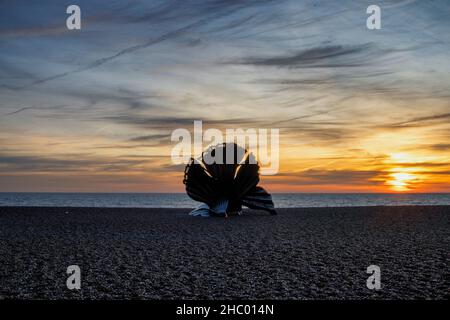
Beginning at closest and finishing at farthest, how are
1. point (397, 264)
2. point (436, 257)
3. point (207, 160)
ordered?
point (397, 264) → point (436, 257) → point (207, 160)

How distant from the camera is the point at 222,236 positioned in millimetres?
17547

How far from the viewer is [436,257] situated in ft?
41.4

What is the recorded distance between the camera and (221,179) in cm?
2961

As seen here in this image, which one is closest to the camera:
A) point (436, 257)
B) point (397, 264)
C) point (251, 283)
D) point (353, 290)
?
Answer: point (353, 290)

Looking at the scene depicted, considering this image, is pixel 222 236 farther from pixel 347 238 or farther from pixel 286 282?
pixel 286 282

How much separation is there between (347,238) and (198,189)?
1448cm

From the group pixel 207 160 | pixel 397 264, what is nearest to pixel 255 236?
pixel 397 264

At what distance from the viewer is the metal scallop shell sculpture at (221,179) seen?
97.3 feet

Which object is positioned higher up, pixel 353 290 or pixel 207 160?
pixel 207 160

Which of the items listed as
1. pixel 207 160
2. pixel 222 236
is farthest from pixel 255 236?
pixel 207 160

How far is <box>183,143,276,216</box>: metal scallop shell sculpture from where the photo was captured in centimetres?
2966

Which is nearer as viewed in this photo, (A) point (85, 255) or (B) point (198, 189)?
(A) point (85, 255)
